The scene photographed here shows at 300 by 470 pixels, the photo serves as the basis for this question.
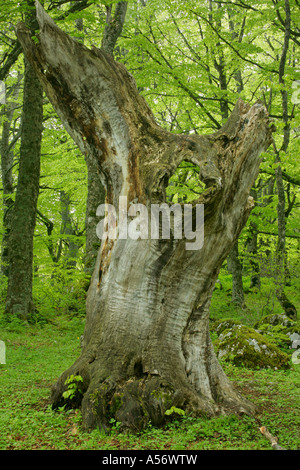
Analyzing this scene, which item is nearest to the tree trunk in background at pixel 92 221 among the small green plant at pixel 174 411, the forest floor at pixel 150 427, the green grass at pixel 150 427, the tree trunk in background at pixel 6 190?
the forest floor at pixel 150 427

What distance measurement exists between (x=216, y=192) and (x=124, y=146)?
1195 millimetres

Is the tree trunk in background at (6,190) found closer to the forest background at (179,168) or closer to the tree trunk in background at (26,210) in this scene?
the forest background at (179,168)

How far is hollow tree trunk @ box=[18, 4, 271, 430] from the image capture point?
12.1ft

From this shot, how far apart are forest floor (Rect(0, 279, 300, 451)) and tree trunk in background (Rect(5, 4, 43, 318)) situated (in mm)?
3127

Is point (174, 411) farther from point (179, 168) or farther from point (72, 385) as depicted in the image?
point (179, 168)

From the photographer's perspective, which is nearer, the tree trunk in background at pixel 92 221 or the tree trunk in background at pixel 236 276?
the tree trunk in background at pixel 92 221

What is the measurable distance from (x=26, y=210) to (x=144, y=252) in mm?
6621

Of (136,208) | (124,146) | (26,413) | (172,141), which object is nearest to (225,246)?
(136,208)

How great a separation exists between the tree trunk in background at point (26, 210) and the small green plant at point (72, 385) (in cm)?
577

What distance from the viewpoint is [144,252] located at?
12.5 feet

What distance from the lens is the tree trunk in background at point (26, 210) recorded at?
928 centimetres

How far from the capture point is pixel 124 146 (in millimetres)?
4121

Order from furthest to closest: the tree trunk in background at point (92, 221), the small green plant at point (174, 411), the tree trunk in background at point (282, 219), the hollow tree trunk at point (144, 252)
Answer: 1. the tree trunk in background at point (92, 221)
2. the tree trunk in background at point (282, 219)
3. the hollow tree trunk at point (144, 252)
4. the small green plant at point (174, 411)
